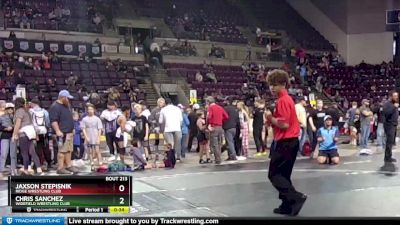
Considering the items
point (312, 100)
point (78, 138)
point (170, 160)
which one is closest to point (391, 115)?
point (312, 100)

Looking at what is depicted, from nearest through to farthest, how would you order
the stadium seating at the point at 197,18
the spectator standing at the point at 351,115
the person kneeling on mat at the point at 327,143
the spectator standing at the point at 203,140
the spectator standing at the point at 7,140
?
the spectator standing at the point at 7,140 → the person kneeling on mat at the point at 327,143 → the spectator standing at the point at 203,140 → the spectator standing at the point at 351,115 → the stadium seating at the point at 197,18

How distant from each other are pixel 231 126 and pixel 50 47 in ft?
20.2

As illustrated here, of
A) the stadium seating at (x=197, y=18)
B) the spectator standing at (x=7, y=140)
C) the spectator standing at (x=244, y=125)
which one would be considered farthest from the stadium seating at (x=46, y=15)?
the spectator standing at (x=7, y=140)

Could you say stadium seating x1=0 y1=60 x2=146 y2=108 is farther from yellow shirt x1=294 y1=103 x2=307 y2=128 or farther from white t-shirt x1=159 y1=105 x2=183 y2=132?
yellow shirt x1=294 y1=103 x2=307 y2=128

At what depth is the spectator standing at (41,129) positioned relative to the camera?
7.43 m

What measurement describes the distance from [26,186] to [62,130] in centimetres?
354

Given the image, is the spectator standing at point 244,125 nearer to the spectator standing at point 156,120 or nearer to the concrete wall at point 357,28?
the spectator standing at point 156,120

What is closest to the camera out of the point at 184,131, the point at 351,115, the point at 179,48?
the point at 184,131

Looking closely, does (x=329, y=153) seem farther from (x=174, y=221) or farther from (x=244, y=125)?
(x=174, y=221)

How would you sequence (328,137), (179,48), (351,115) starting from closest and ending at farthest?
(328,137), (351,115), (179,48)

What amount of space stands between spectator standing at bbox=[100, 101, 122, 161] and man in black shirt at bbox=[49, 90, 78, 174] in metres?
1.53

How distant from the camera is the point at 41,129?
7.48 metres

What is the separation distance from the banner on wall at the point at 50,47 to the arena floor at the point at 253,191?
5073mm

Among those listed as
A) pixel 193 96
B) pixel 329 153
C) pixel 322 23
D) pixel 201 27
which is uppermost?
pixel 322 23
